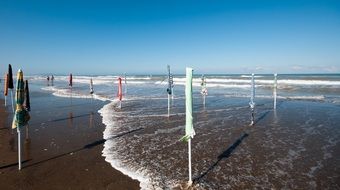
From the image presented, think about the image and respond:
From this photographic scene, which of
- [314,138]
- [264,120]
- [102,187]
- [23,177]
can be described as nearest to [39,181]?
[23,177]

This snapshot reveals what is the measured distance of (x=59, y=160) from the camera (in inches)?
402

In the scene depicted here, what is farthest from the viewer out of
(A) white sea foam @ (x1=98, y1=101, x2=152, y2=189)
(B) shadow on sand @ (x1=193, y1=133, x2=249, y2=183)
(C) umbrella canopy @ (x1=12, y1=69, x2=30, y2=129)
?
(C) umbrella canopy @ (x1=12, y1=69, x2=30, y2=129)

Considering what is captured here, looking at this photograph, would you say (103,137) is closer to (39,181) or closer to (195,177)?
(39,181)

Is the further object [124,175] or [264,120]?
[264,120]

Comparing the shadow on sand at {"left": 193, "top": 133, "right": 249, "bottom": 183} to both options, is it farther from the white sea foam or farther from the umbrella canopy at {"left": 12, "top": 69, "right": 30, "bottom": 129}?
the umbrella canopy at {"left": 12, "top": 69, "right": 30, "bottom": 129}

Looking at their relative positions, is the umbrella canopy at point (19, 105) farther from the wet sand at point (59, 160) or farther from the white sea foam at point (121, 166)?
the white sea foam at point (121, 166)

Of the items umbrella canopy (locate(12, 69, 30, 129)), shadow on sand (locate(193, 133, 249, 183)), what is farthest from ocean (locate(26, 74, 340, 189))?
umbrella canopy (locate(12, 69, 30, 129))

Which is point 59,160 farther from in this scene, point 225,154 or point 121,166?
point 225,154

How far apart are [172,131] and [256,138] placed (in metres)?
4.32

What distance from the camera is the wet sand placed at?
8172 millimetres

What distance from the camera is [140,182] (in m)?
8.30

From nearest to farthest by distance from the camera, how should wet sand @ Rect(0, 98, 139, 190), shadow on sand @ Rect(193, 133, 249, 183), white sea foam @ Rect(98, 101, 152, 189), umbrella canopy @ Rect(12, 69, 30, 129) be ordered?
wet sand @ Rect(0, 98, 139, 190) → white sea foam @ Rect(98, 101, 152, 189) → shadow on sand @ Rect(193, 133, 249, 183) → umbrella canopy @ Rect(12, 69, 30, 129)

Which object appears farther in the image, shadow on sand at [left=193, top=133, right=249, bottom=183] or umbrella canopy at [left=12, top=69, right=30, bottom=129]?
umbrella canopy at [left=12, top=69, right=30, bottom=129]

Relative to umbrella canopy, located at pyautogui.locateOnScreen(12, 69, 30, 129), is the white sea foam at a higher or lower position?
lower
